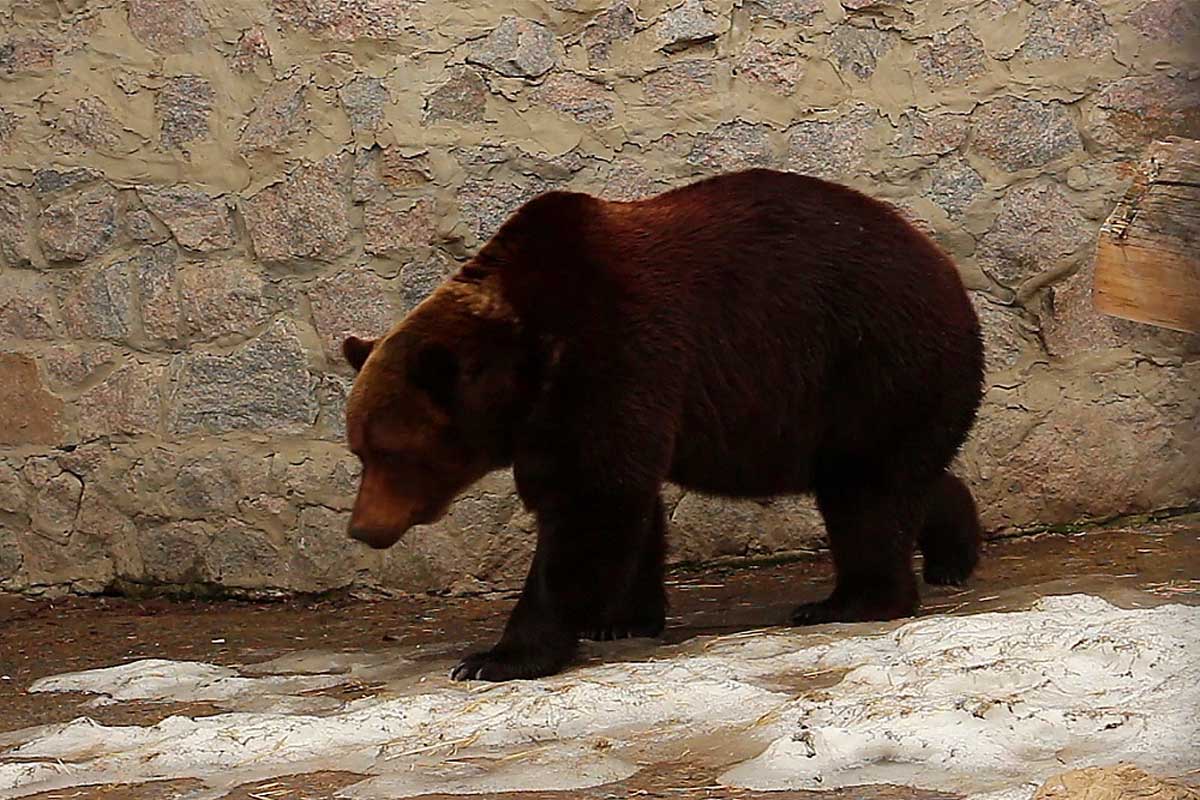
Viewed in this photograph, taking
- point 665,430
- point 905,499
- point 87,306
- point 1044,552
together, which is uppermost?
point 87,306

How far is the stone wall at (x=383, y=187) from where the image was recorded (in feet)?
19.0

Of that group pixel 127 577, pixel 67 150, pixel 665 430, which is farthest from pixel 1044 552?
pixel 67 150

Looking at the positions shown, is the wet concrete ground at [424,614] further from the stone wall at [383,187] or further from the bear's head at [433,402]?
the bear's head at [433,402]

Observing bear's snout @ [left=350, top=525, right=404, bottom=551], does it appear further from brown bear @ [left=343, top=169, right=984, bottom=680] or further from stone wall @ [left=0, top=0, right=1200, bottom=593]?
stone wall @ [left=0, top=0, right=1200, bottom=593]

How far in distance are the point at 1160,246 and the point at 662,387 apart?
5.87ft

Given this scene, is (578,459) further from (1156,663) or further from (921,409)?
(1156,663)

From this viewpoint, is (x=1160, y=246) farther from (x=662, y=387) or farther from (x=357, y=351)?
(x=357, y=351)

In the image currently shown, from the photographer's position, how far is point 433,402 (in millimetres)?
4391

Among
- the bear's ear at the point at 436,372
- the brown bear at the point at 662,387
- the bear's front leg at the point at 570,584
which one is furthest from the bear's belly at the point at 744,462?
the bear's ear at the point at 436,372

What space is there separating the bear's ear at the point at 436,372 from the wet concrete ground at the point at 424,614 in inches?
29.5

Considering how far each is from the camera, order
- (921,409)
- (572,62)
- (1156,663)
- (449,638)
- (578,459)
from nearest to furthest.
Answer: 1. (1156,663)
2. (578,459)
3. (921,409)
4. (449,638)
5. (572,62)

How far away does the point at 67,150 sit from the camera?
5875 millimetres

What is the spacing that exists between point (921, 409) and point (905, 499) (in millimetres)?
247

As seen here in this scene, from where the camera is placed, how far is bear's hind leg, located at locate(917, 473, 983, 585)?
5238mm
